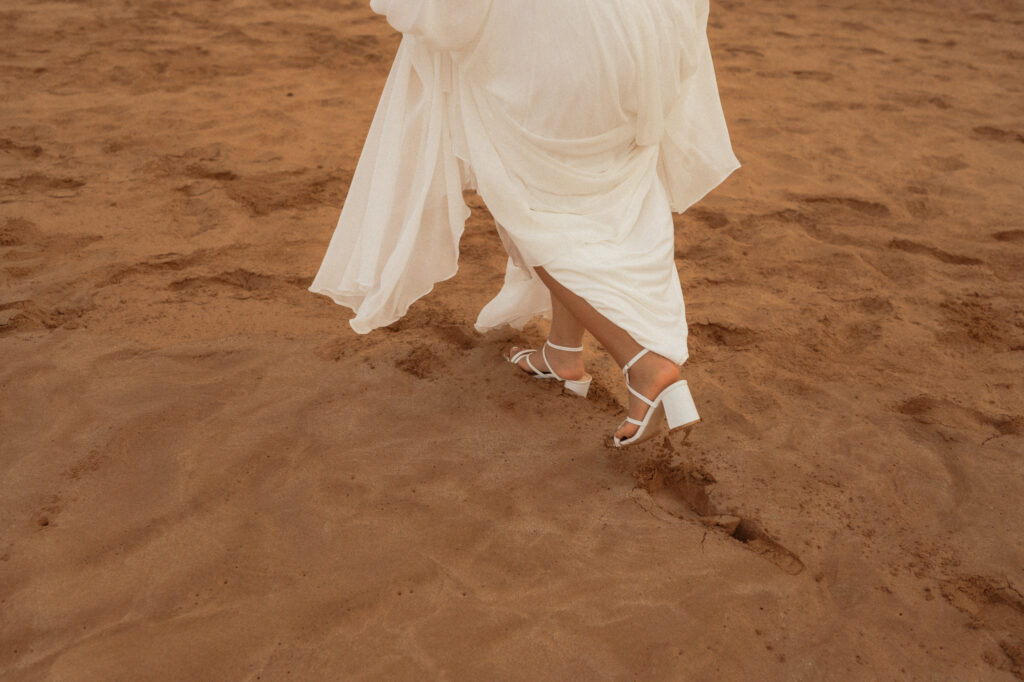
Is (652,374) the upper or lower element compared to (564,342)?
upper

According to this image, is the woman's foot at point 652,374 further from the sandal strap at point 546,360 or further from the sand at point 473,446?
the sandal strap at point 546,360

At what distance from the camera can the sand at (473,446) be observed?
5.24 feet

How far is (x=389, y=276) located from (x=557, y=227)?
0.43 m

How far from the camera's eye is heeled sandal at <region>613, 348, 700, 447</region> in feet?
6.28

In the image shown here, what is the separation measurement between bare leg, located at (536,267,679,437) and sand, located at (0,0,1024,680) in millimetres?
243

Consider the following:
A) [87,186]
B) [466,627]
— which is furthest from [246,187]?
[466,627]

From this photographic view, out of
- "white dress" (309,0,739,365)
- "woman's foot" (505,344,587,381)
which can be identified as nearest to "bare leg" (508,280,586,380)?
"woman's foot" (505,344,587,381)

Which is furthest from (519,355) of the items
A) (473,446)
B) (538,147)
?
(538,147)

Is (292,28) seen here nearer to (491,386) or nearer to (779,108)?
(779,108)

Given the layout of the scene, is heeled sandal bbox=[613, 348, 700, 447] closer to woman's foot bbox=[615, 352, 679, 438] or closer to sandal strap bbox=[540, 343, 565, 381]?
woman's foot bbox=[615, 352, 679, 438]

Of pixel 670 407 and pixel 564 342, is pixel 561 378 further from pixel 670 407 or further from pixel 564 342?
pixel 670 407

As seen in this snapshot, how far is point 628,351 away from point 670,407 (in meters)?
0.16

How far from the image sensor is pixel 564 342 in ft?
7.63

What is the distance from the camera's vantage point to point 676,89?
1948 mm
